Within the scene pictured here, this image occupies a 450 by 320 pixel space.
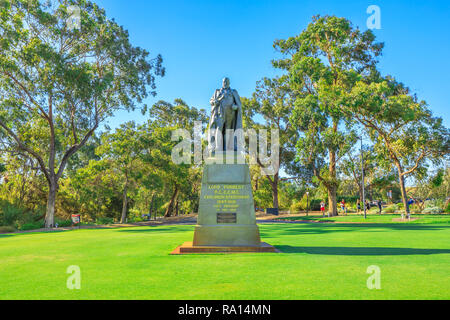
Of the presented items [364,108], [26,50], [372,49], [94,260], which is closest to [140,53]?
[26,50]

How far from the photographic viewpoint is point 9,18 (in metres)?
22.9

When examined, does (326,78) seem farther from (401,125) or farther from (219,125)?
(219,125)

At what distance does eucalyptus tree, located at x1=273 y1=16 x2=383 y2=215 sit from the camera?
28.5m

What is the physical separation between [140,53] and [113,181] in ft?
42.4

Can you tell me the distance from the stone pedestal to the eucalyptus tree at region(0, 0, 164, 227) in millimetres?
17895

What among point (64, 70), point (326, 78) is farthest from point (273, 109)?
point (64, 70)

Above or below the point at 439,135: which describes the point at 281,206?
below

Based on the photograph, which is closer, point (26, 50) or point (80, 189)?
point (26, 50)

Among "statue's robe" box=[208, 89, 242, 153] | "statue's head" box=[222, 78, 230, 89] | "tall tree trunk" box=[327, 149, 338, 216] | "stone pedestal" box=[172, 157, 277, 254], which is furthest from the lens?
"tall tree trunk" box=[327, 149, 338, 216]

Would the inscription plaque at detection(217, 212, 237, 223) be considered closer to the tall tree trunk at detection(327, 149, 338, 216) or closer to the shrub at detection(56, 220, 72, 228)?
the shrub at detection(56, 220, 72, 228)

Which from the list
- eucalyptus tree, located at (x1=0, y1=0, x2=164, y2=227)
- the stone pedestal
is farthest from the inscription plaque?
eucalyptus tree, located at (x1=0, y1=0, x2=164, y2=227)

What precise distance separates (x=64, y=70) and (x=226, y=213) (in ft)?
62.5
